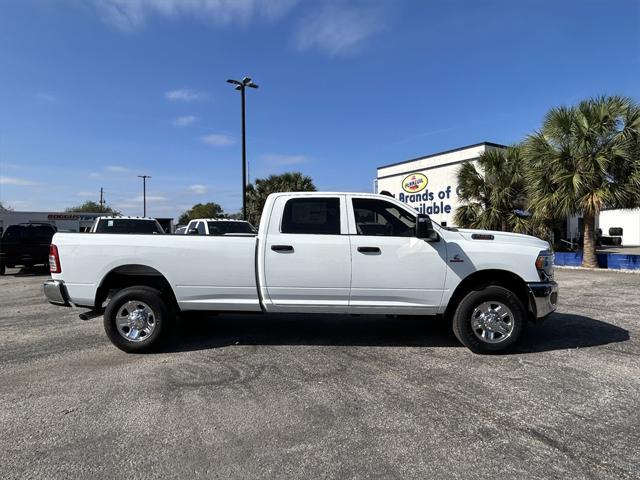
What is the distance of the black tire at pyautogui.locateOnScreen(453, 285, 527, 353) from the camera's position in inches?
213

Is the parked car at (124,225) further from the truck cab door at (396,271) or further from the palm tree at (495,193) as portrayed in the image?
the palm tree at (495,193)

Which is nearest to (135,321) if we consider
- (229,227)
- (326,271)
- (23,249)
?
(326,271)

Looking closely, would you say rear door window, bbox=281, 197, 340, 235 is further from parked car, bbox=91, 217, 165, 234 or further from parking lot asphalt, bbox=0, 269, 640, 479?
parked car, bbox=91, 217, 165, 234

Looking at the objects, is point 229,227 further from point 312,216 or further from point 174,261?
point 312,216

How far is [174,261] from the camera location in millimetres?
5555

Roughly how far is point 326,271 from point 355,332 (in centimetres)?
157

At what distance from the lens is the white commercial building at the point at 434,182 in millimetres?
23344

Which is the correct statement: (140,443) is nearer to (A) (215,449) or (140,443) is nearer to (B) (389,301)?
(A) (215,449)

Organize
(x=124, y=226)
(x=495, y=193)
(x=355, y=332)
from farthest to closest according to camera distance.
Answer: (x=495, y=193), (x=124, y=226), (x=355, y=332)

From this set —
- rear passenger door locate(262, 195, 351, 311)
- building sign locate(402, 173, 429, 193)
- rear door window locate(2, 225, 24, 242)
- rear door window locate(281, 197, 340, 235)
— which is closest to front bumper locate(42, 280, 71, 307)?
rear passenger door locate(262, 195, 351, 311)

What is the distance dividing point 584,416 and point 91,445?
394 centimetres

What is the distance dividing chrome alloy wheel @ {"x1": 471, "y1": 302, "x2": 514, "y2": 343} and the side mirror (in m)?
1.04

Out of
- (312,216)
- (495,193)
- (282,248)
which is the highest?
(495,193)

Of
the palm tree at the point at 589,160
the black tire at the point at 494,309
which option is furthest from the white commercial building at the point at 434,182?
the black tire at the point at 494,309
